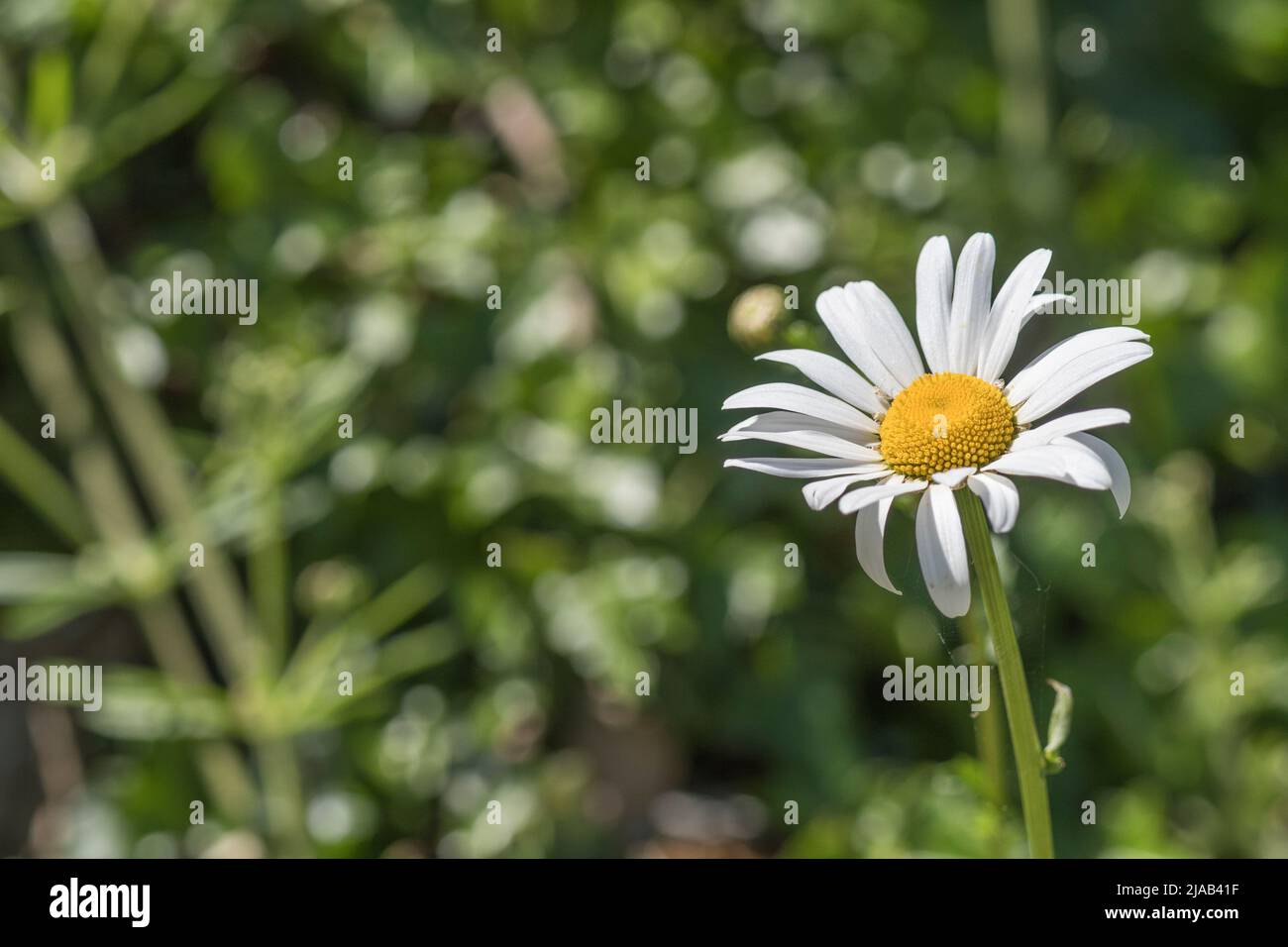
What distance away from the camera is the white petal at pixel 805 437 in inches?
26.8

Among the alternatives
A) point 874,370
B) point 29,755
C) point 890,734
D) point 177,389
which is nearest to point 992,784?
point 874,370

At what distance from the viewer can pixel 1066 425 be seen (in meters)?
0.67

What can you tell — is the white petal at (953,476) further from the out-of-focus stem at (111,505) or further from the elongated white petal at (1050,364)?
the out-of-focus stem at (111,505)

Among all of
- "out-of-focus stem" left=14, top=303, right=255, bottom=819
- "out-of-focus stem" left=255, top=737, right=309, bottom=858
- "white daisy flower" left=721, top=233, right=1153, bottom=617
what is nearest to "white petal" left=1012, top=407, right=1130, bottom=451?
"white daisy flower" left=721, top=233, right=1153, bottom=617

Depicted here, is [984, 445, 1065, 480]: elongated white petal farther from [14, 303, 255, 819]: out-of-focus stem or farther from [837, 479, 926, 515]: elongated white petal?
[14, 303, 255, 819]: out-of-focus stem

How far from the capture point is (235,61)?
6.25ft

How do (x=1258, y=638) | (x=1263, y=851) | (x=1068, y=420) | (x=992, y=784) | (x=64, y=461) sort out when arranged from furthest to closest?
(x=64, y=461) → (x=1258, y=638) → (x=1263, y=851) → (x=992, y=784) → (x=1068, y=420)

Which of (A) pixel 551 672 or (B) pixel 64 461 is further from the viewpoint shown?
(B) pixel 64 461

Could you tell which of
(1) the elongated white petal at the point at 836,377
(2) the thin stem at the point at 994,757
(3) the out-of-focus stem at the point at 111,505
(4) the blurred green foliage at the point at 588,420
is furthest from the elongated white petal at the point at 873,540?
(3) the out-of-focus stem at the point at 111,505

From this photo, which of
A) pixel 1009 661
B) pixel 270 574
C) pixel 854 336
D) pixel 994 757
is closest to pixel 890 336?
pixel 854 336

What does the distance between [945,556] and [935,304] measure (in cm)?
21

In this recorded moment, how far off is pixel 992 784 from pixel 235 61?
64.2 inches

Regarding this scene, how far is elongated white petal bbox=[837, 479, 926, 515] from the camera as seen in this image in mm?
615

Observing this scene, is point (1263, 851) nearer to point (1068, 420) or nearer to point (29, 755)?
point (1068, 420)
